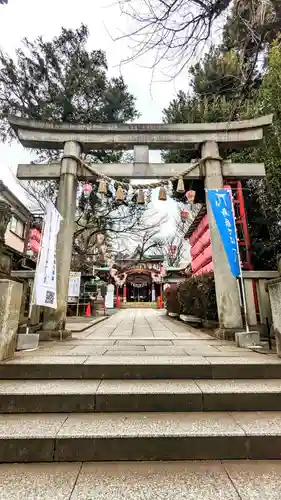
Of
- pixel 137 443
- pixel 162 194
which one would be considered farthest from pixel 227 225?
pixel 137 443

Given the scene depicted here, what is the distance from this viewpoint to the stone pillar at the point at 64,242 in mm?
5109

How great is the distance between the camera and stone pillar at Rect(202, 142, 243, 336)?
4.97 m

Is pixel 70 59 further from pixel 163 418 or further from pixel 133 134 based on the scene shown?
pixel 163 418

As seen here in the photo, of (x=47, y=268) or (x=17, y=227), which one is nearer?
(x=47, y=268)

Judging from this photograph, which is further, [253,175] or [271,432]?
[253,175]

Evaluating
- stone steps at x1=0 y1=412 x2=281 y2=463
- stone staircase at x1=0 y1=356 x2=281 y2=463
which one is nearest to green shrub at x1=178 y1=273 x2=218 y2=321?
stone staircase at x1=0 y1=356 x2=281 y2=463

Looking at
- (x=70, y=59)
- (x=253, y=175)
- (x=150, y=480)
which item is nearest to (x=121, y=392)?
(x=150, y=480)

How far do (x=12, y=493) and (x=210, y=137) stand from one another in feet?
20.9

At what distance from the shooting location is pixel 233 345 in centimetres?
437

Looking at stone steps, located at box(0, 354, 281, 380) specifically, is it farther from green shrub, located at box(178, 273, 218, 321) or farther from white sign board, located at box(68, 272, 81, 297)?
white sign board, located at box(68, 272, 81, 297)

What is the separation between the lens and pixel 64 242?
545 centimetres

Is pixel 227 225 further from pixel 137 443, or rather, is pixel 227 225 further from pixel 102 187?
pixel 137 443

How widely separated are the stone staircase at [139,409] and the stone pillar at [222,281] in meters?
1.75

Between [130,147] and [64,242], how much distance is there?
9.09ft
